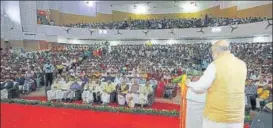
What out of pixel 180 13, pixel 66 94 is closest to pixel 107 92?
pixel 66 94

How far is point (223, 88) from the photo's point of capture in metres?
2.54

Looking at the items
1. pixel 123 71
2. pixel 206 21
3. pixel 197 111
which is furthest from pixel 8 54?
pixel 197 111

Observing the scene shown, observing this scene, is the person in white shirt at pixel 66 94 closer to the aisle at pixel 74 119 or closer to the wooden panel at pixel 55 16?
the aisle at pixel 74 119

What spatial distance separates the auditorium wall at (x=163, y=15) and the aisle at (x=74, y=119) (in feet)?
63.0

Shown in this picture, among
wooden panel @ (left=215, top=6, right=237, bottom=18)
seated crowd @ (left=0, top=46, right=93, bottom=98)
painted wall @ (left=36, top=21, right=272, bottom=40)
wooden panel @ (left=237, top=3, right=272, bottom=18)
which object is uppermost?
wooden panel @ (left=215, top=6, right=237, bottom=18)

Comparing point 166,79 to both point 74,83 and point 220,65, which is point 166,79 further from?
point 220,65

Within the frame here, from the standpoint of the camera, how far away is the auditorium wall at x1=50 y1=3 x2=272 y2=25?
2438 centimetres

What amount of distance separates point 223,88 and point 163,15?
33108mm

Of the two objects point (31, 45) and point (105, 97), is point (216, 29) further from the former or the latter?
point (105, 97)

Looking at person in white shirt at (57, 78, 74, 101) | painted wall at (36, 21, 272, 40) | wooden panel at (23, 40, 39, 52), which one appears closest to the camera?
person in white shirt at (57, 78, 74, 101)

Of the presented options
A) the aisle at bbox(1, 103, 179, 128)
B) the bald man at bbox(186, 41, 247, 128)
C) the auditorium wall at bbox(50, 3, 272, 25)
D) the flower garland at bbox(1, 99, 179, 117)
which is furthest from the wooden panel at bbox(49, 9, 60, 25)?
the bald man at bbox(186, 41, 247, 128)

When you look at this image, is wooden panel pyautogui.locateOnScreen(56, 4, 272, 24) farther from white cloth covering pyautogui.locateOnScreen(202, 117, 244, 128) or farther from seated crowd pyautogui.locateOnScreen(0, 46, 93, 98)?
white cloth covering pyautogui.locateOnScreen(202, 117, 244, 128)

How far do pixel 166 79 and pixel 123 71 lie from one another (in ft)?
8.35

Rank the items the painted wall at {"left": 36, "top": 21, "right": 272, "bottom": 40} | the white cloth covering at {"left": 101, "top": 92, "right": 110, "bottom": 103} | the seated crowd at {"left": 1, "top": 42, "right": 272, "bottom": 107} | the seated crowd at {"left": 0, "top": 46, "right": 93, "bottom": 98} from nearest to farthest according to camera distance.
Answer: the seated crowd at {"left": 1, "top": 42, "right": 272, "bottom": 107}
the white cloth covering at {"left": 101, "top": 92, "right": 110, "bottom": 103}
the seated crowd at {"left": 0, "top": 46, "right": 93, "bottom": 98}
the painted wall at {"left": 36, "top": 21, "right": 272, "bottom": 40}
